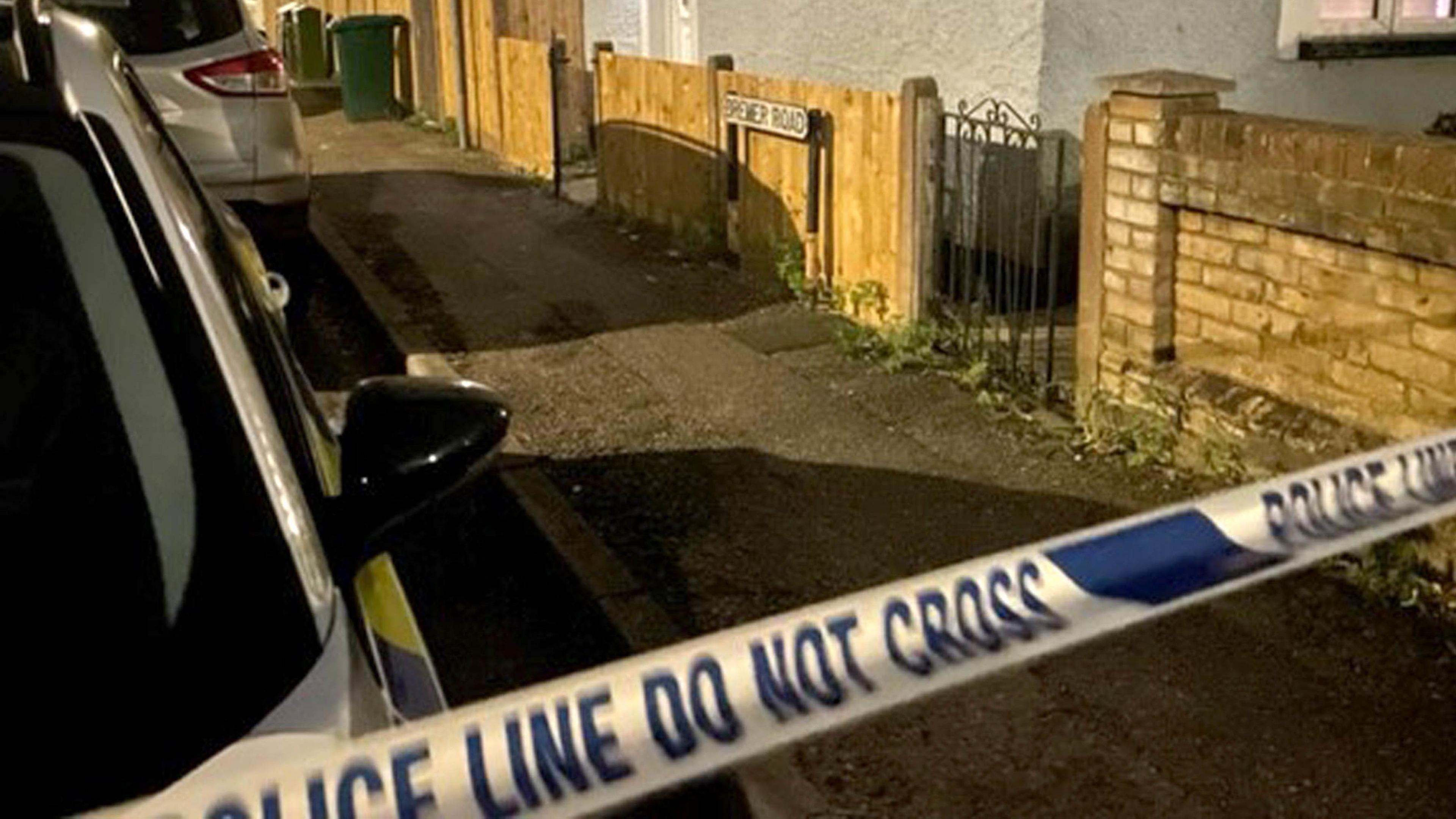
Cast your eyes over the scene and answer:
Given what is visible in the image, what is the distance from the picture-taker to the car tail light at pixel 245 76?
7.66 metres

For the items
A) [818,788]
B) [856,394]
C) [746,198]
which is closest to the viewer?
[818,788]

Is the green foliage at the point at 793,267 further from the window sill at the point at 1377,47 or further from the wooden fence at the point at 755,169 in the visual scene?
the window sill at the point at 1377,47

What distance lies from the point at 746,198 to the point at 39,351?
22.9 ft

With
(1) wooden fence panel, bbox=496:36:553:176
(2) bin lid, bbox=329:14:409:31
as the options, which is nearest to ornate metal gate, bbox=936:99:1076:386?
(1) wooden fence panel, bbox=496:36:553:176

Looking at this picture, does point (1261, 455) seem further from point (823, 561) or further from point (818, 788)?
A: point (818, 788)

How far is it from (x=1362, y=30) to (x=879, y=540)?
197 inches

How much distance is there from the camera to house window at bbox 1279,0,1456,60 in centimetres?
868

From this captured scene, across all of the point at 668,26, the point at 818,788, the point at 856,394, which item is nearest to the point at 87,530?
the point at 818,788

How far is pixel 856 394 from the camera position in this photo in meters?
6.90

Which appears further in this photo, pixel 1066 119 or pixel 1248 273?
pixel 1066 119

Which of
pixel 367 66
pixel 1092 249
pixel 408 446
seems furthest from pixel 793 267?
pixel 367 66

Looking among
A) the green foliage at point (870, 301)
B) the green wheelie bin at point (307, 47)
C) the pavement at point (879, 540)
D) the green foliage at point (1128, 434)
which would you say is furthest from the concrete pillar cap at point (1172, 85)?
the green wheelie bin at point (307, 47)

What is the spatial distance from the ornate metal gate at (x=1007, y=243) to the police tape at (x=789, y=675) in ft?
13.2

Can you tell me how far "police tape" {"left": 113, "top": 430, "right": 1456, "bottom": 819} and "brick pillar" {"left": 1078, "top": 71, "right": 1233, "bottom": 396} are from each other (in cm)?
316
